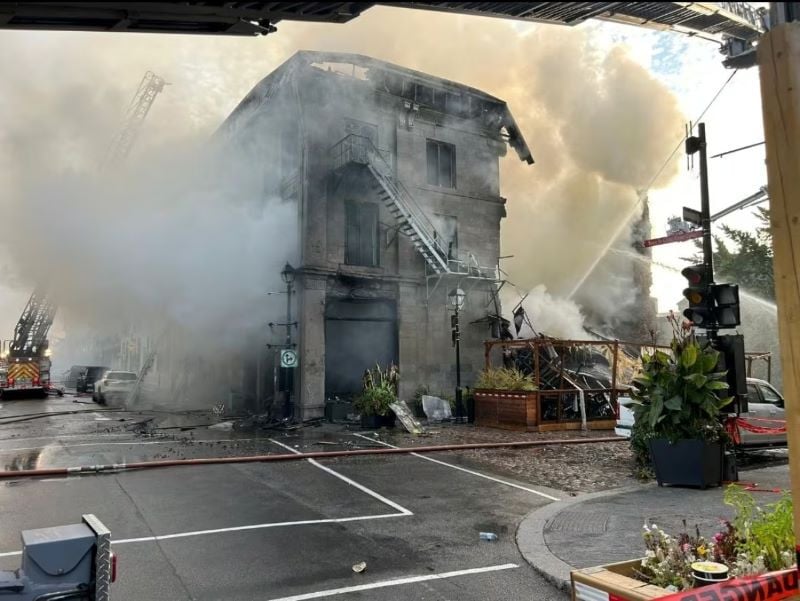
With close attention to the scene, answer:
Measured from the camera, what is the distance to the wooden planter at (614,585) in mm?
2322

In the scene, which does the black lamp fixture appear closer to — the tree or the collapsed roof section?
the collapsed roof section

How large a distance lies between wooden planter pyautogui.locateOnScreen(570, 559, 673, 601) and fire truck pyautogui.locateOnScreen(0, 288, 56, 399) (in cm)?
3114

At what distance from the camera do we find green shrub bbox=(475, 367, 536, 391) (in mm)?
14586

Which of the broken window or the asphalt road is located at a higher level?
the broken window

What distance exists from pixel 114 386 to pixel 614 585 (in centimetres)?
2444

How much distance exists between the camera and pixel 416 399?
17734mm

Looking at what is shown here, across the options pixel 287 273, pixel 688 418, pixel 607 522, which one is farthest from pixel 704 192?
pixel 287 273

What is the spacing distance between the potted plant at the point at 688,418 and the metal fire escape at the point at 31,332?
105 ft

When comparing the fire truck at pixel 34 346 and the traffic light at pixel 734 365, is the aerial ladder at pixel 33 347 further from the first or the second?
the traffic light at pixel 734 365

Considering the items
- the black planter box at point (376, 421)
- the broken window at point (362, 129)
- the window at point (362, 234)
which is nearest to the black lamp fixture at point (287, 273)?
the window at point (362, 234)

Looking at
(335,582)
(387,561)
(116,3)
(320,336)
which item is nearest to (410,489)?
(387,561)

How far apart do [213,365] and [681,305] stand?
1373 inches

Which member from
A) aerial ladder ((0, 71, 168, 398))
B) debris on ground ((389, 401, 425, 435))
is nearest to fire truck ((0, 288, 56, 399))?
aerial ladder ((0, 71, 168, 398))

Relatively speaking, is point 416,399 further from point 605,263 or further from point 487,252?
point 605,263
